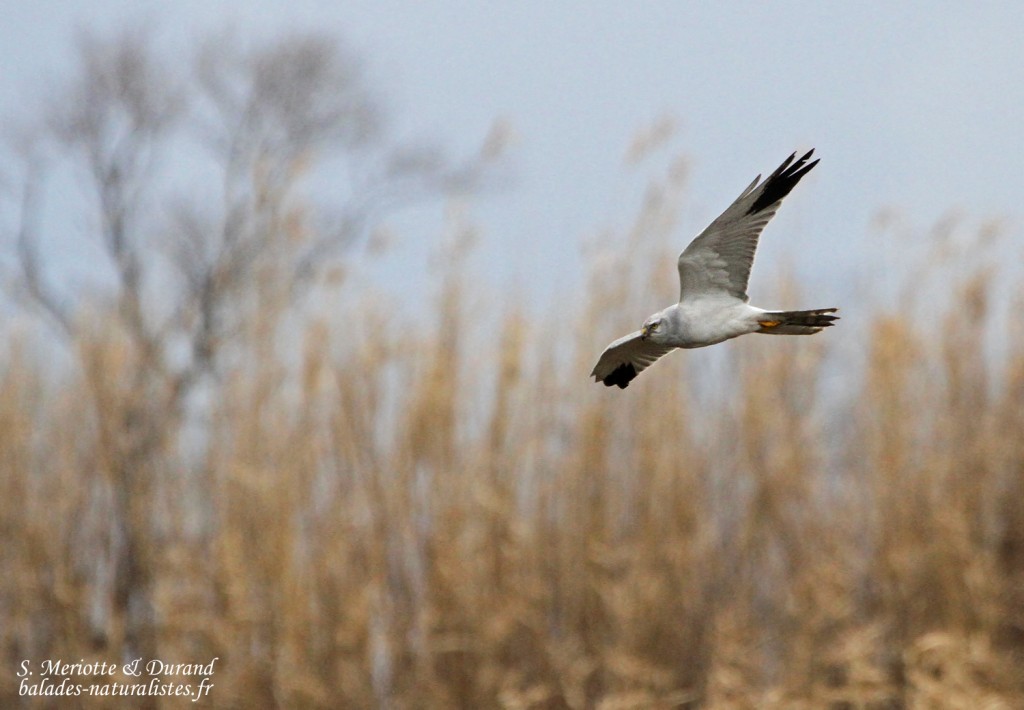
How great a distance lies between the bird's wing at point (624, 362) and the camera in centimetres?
68

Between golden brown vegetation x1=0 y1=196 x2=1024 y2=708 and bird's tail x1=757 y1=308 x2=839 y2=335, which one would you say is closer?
bird's tail x1=757 y1=308 x2=839 y2=335

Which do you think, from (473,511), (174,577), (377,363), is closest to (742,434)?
(473,511)

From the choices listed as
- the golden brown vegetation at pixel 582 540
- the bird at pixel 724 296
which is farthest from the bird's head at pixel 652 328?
the golden brown vegetation at pixel 582 540

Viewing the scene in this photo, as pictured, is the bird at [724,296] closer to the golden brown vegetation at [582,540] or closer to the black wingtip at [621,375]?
the black wingtip at [621,375]

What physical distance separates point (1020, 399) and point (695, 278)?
2.95 metres

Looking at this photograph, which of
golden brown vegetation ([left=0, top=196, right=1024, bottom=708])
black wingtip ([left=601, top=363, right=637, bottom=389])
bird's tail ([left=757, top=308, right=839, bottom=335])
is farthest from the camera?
golden brown vegetation ([left=0, top=196, right=1024, bottom=708])

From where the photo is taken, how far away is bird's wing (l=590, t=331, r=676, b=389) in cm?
68

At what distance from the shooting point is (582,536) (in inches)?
112

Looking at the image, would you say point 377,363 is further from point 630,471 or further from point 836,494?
point 836,494

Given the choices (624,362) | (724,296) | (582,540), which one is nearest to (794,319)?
(724,296)

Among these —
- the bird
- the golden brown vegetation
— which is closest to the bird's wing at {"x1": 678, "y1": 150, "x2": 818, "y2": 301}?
the bird

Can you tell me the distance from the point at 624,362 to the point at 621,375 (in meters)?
0.02

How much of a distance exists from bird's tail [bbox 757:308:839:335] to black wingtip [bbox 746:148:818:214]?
71 millimetres

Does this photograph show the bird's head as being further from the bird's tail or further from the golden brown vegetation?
the golden brown vegetation
